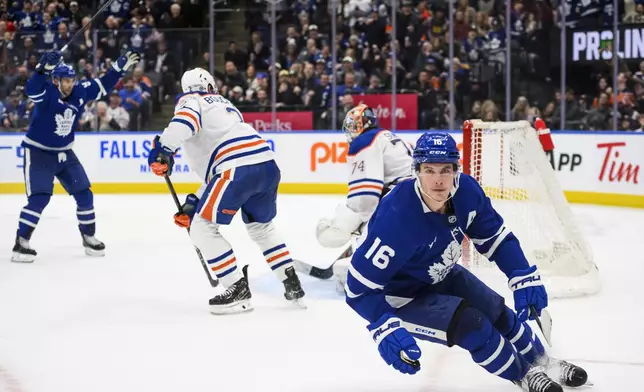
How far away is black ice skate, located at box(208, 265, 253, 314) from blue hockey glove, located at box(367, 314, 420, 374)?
75.0 inches

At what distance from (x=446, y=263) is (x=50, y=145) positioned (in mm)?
3919

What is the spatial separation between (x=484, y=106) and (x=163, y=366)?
7233mm

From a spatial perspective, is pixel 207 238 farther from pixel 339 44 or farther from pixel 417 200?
pixel 339 44

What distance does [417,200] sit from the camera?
2.71m

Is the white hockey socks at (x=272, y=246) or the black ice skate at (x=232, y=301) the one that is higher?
the white hockey socks at (x=272, y=246)

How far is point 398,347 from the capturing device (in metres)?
2.56

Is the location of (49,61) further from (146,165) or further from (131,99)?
(131,99)

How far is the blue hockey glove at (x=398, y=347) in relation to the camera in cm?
256

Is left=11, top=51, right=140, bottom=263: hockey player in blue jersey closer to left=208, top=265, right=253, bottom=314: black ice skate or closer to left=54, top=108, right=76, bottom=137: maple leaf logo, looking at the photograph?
left=54, top=108, right=76, bottom=137: maple leaf logo

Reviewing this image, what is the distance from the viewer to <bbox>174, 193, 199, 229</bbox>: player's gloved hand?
4605 mm

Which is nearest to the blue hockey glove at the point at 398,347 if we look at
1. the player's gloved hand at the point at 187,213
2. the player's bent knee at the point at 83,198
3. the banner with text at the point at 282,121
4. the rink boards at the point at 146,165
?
the player's gloved hand at the point at 187,213

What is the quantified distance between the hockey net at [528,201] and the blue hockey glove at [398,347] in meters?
2.29

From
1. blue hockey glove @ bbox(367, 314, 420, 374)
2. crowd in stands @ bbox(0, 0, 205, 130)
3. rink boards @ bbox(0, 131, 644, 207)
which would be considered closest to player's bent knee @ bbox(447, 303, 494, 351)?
blue hockey glove @ bbox(367, 314, 420, 374)

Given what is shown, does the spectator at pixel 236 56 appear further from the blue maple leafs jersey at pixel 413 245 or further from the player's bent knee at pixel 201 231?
the blue maple leafs jersey at pixel 413 245
